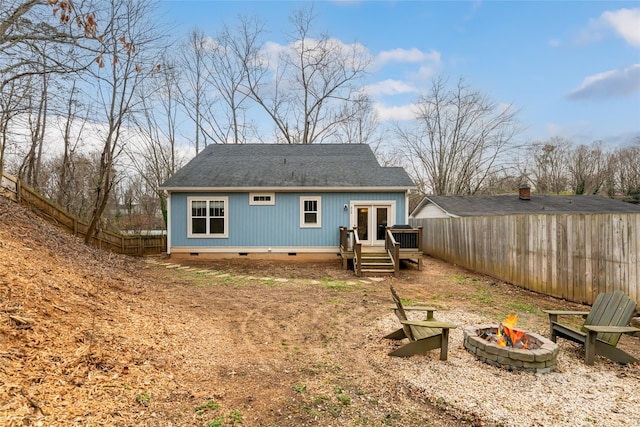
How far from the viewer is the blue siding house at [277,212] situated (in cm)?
1246

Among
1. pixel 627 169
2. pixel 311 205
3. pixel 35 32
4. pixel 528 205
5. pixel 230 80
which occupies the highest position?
pixel 230 80

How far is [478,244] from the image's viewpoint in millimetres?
10523

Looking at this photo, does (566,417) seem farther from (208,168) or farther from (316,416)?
(208,168)

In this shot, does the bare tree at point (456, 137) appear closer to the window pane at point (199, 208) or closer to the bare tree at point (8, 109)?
the window pane at point (199, 208)

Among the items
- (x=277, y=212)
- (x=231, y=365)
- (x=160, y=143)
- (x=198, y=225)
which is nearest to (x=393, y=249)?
(x=277, y=212)

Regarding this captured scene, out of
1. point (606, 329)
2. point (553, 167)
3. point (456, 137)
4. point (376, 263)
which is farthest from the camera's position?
point (553, 167)

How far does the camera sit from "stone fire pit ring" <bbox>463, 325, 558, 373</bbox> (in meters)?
3.66

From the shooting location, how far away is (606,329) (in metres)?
3.88

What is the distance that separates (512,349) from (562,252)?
462 cm

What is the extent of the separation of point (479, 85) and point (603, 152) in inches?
648

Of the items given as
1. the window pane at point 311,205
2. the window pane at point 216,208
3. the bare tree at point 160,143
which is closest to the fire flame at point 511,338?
the window pane at point 311,205

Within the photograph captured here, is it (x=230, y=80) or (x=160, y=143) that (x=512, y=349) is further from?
(x=230, y=80)

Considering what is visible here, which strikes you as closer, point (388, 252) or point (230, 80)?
point (388, 252)

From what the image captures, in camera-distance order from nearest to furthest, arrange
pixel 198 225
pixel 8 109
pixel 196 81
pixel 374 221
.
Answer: pixel 8 109 < pixel 374 221 < pixel 198 225 < pixel 196 81
